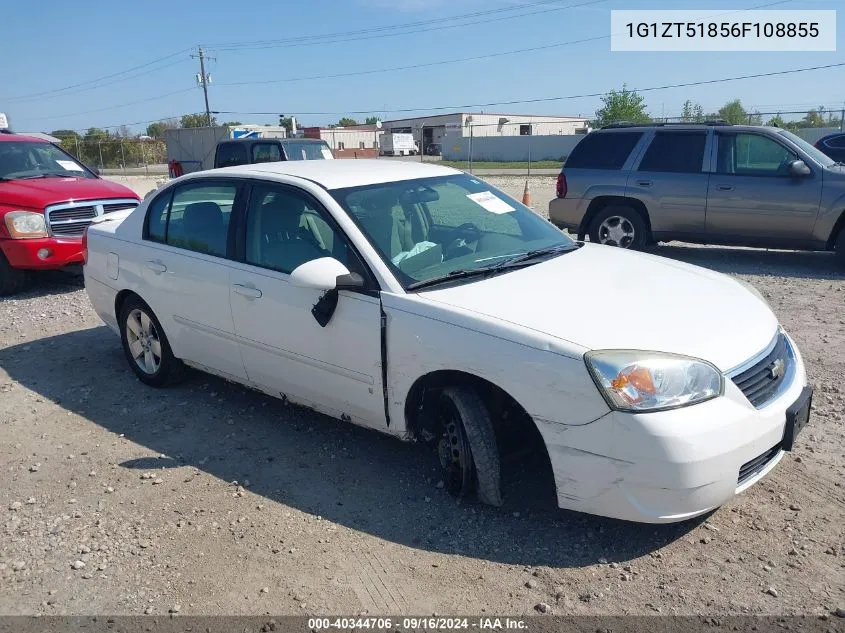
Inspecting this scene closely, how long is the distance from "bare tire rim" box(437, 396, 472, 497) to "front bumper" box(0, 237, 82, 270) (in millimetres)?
6555

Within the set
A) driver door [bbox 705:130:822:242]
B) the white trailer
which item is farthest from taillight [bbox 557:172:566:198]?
the white trailer

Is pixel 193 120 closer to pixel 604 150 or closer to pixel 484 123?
pixel 484 123

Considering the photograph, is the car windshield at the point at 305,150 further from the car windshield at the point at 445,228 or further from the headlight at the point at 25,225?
the car windshield at the point at 445,228

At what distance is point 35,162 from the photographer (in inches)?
376

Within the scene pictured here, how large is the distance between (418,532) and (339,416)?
890mm

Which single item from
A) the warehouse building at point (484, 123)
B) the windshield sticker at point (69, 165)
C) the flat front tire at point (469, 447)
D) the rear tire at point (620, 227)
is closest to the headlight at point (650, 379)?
the flat front tire at point (469, 447)

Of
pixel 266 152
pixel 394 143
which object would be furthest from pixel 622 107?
pixel 266 152

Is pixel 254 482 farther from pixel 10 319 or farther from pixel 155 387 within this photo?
pixel 10 319

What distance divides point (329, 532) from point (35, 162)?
821cm

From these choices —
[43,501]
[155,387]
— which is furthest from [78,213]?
[43,501]

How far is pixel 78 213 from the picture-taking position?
8.73m

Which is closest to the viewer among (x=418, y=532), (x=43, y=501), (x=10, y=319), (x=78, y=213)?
(x=418, y=532)

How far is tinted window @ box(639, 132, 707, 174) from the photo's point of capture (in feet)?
30.9

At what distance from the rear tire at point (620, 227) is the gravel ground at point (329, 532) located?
16.1 ft
